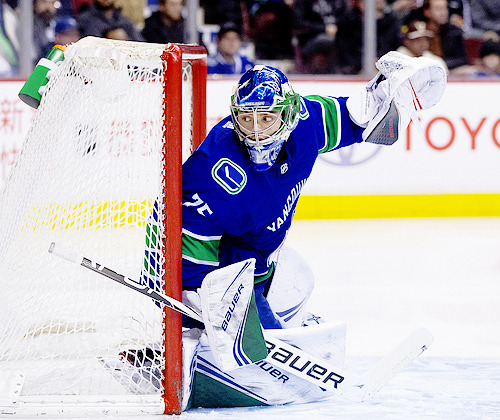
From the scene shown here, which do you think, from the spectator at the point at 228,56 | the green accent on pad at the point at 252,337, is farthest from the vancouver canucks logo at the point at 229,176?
the spectator at the point at 228,56

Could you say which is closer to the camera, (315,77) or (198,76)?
(198,76)

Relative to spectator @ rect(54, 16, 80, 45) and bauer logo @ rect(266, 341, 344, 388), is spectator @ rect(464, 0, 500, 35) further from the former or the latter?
bauer logo @ rect(266, 341, 344, 388)

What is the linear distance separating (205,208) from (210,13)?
11.8ft

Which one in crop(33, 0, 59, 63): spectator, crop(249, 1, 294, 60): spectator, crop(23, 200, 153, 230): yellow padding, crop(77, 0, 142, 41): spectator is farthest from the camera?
crop(249, 1, 294, 60): spectator

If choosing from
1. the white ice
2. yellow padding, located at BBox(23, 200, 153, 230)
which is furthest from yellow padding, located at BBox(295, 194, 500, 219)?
yellow padding, located at BBox(23, 200, 153, 230)

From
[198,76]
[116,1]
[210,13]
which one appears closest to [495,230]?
[210,13]

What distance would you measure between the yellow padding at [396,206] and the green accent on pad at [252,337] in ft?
10.8

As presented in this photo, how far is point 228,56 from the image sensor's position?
18.1 feet

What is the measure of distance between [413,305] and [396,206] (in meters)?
2.13

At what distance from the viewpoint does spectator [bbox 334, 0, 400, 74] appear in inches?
220

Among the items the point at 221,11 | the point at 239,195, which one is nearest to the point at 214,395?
the point at 239,195

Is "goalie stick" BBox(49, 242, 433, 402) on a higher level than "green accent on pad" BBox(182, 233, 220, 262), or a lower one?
lower

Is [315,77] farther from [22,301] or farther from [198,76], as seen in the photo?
[22,301]

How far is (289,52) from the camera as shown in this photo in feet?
18.4
